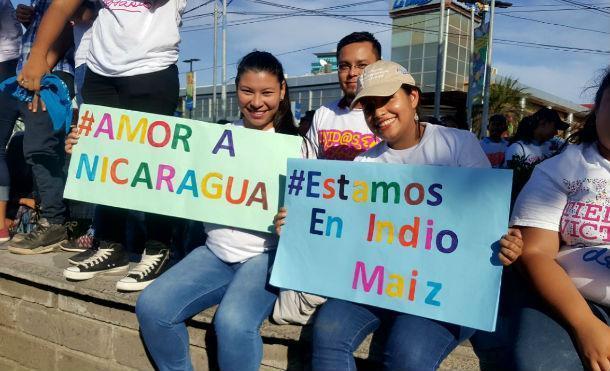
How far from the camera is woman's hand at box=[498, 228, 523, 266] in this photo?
182 cm

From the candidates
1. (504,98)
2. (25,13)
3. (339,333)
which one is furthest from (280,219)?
(504,98)

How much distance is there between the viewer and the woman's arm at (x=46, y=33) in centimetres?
286

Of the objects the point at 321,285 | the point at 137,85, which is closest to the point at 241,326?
the point at 321,285

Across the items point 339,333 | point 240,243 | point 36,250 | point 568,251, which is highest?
point 568,251

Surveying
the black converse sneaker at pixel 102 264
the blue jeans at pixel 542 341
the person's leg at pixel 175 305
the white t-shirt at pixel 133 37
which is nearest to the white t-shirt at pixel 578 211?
the blue jeans at pixel 542 341

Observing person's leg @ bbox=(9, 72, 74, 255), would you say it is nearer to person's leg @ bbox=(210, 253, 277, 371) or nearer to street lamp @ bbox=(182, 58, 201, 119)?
person's leg @ bbox=(210, 253, 277, 371)

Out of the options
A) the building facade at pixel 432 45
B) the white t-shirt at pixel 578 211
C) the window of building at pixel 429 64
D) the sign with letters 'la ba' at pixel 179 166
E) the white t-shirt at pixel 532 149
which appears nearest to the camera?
the white t-shirt at pixel 578 211

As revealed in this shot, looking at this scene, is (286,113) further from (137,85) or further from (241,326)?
(241,326)

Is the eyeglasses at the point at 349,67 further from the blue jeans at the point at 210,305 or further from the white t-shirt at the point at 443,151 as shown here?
the blue jeans at the point at 210,305

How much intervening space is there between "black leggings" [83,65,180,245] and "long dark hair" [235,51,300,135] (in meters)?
0.46

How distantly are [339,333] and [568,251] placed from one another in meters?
0.92

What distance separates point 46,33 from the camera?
286cm

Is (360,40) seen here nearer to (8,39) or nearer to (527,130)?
A: (8,39)

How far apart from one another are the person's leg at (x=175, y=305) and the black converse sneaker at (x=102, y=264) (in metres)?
0.63
